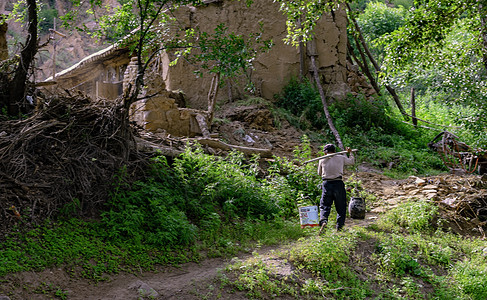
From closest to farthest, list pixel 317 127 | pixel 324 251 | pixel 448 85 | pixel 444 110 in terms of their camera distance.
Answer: pixel 324 251 < pixel 448 85 < pixel 317 127 < pixel 444 110

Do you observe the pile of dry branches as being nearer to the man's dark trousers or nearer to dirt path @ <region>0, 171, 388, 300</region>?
dirt path @ <region>0, 171, 388, 300</region>

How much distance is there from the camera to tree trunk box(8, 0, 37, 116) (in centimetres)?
675

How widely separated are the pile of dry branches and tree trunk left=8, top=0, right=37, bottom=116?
448mm

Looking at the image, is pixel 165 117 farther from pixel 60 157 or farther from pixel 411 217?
pixel 411 217

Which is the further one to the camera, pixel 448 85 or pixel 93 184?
pixel 448 85

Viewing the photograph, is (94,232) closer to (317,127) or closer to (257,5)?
(317,127)

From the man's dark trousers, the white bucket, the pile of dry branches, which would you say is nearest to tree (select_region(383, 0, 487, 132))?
the man's dark trousers

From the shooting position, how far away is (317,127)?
1390cm

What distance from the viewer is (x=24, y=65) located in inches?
270

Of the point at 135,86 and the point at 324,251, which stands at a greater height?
the point at 135,86

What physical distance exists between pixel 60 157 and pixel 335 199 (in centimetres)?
423

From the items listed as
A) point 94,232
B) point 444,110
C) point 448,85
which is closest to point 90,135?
point 94,232

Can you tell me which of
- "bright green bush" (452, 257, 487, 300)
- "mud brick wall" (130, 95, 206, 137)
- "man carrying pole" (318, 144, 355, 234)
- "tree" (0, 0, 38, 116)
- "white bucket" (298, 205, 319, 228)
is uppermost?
"tree" (0, 0, 38, 116)

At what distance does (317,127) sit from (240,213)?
22.4 ft
